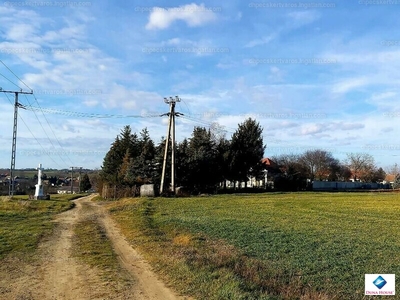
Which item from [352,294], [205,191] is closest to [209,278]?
[352,294]

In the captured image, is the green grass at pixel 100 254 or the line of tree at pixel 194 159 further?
the line of tree at pixel 194 159

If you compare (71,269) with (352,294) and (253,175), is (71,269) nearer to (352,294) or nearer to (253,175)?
(352,294)

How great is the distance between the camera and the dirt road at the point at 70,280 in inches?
267

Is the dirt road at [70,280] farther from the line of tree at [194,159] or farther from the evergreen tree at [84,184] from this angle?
the evergreen tree at [84,184]

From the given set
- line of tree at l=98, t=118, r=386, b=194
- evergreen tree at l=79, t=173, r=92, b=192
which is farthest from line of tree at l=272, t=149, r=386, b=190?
evergreen tree at l=79, t=173, r=92, b=192

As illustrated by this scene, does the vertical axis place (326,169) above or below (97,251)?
above

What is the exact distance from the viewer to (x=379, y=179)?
4257 inches

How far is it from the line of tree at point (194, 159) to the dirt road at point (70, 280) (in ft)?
93.0

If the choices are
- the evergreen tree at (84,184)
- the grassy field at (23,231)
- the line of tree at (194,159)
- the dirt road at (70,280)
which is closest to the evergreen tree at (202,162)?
the line of tree at (194,159)

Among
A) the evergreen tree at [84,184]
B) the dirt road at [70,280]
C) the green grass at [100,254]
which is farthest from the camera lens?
the evergreen tree at [84,184]

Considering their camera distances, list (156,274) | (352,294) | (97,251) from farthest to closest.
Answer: (97,251) < (156,274) < (352,294)

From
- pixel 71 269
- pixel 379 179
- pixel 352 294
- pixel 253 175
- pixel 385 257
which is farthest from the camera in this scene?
pixel 379 179

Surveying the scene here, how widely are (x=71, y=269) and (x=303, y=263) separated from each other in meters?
5.08

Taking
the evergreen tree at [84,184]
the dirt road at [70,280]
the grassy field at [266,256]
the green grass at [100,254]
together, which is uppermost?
the evergreen tree at [84,184]
